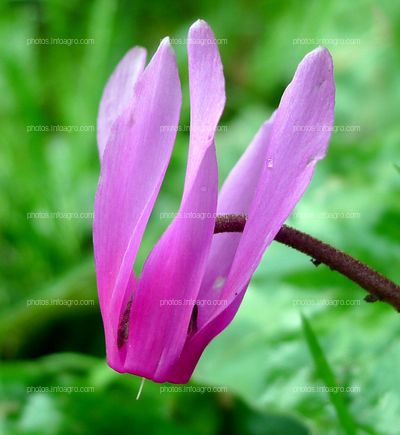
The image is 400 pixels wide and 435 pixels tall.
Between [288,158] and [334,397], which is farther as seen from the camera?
[334,397]

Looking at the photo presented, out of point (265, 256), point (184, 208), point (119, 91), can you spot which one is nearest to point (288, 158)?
point (184, 208)

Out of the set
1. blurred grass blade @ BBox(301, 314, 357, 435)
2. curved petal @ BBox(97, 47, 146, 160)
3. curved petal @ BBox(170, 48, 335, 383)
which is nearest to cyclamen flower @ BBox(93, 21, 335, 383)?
curved petal @ BBox(170, 48, 335, 383)

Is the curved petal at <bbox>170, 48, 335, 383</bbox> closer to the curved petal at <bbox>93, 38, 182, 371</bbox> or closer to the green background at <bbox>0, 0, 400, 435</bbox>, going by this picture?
the curved petal at <bbox>93, 38, 182, 371</bbox>

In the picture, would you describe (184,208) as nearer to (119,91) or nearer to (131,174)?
(131,174)

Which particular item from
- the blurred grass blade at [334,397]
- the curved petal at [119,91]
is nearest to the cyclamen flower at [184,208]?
the curved petal at [119,91]

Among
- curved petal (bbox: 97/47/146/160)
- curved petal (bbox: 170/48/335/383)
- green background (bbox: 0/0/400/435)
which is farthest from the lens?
green background (bbox: 0/0/400/435)

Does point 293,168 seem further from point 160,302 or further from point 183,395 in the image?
point 183,395

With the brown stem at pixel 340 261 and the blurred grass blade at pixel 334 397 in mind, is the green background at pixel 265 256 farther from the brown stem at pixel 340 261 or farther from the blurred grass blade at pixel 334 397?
the brown stem at pixel 340 261
